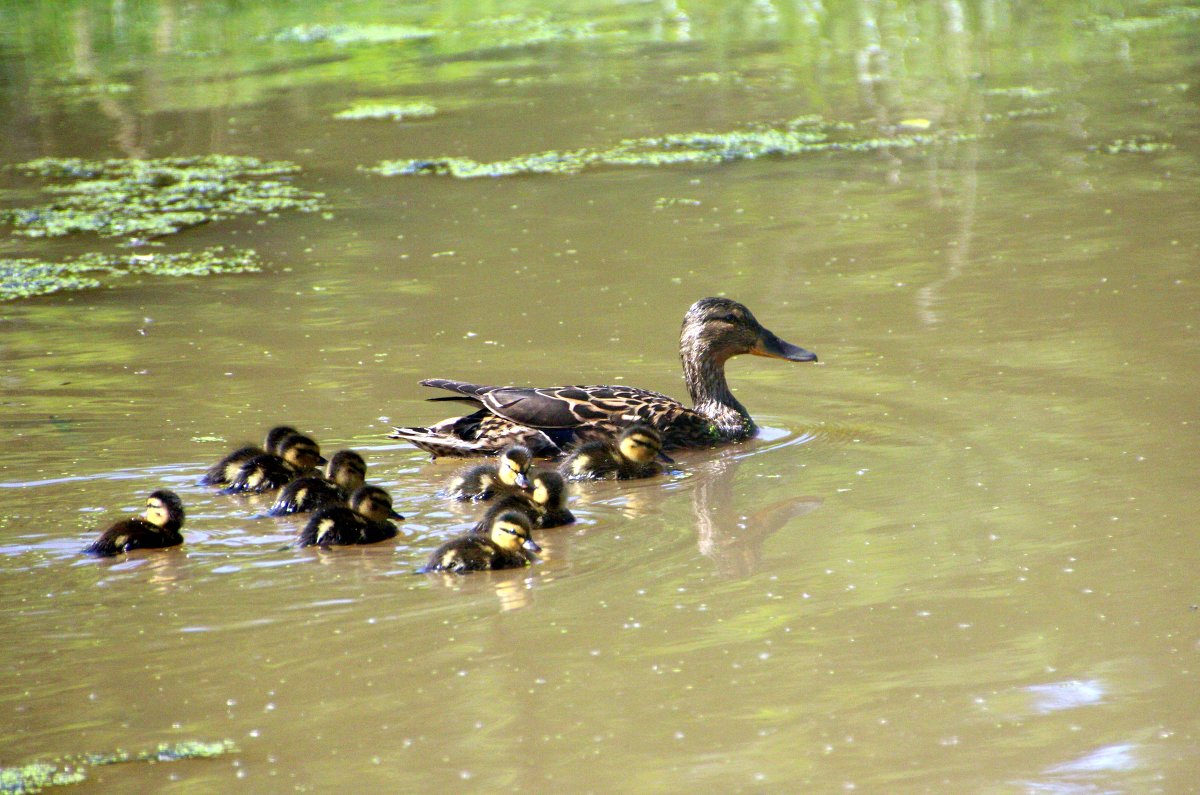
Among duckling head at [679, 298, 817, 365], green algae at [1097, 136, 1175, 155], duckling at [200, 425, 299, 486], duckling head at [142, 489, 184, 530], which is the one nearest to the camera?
duckling head at [142, 489, 184, 530]

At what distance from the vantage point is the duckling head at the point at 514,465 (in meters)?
5.22

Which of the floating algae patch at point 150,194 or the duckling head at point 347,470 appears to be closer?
the duckling head at point 347,470

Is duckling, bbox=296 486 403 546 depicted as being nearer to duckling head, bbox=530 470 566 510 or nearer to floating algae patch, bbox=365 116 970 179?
duckling head, bbox=530 470 566 510

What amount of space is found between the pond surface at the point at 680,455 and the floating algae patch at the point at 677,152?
13 centimetres

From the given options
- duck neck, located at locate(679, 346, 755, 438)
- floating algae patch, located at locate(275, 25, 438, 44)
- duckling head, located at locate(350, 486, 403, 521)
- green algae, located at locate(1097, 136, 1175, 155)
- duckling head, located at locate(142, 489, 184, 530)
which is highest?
floating algae patch, located at locate(275, 25, 438, 44)

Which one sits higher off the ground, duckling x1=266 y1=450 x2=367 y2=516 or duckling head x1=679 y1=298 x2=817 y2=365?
duckling head x1=679 y1=298 x2=817 y2=365

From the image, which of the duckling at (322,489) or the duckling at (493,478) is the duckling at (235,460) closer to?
the duckling at (322,489)

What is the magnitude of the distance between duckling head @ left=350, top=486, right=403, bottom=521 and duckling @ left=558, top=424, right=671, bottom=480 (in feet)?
3.08

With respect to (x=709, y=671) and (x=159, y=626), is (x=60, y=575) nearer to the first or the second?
(x=159, y=626)

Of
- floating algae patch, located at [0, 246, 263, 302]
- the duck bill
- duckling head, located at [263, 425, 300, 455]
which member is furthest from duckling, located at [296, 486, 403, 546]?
floating algae patch, located at [0, 246, 263, 302]

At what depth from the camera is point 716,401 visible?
20.6 ft

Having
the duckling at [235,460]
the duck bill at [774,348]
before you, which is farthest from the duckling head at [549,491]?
the duck bill at [774,348]

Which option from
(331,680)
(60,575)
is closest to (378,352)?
(60,575)

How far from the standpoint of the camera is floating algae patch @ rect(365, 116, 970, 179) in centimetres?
1055
